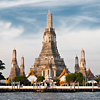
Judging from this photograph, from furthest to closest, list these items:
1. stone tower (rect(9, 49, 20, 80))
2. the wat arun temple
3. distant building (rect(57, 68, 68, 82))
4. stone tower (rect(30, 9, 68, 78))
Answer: stone tower (rect(9, 49, 20, 80)) < the wat arun temple < stone tower (rect(30, 9, 68, 78)) < distant building (rect(57, 68, 68, 82))

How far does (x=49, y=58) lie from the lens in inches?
7303

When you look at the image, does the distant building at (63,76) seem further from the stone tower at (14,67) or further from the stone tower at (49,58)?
the stone tower at (14,67)

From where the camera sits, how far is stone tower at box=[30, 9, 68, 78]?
181125 millimetres

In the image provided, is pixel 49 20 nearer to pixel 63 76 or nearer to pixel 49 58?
pixel 49 58

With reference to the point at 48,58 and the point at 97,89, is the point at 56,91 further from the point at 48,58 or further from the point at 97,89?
the point at 48,58

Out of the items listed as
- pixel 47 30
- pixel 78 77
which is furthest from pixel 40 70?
pixel 78 77

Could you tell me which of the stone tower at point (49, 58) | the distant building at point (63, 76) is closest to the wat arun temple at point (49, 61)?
the stone tower at point (49, 58)

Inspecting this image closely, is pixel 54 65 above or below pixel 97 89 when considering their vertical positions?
above

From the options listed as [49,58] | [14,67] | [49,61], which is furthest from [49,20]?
[14,67]

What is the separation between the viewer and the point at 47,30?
19000 centimetres

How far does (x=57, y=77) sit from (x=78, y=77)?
2408 centimetres

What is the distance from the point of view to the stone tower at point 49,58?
181125 mm

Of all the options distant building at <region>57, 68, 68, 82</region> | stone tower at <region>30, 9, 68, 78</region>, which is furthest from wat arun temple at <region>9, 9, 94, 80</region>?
distant building at <region>57, 68, 68, 82</region>

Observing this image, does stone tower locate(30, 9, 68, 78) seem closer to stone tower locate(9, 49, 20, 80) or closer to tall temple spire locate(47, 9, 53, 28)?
tall temple spire locate(47, 9, 53, 28)
